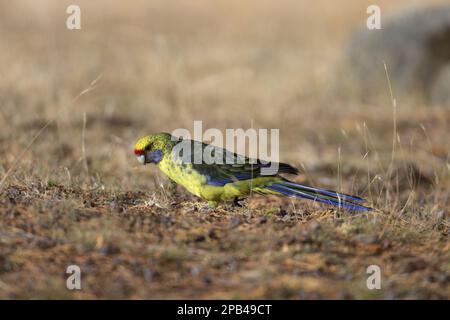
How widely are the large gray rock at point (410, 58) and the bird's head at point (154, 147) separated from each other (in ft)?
25.0

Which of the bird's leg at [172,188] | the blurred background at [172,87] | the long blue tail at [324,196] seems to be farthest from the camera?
the blurred background at [172,87]

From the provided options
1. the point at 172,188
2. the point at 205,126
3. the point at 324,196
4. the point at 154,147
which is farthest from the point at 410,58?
the point at 154,147

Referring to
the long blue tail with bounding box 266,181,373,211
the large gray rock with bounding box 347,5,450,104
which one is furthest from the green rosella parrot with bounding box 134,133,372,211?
the large gray rock with bounding box 347,5,450,104

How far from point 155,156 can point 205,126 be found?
519cm

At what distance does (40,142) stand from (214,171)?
4.48 m

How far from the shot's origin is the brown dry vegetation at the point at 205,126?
383cm

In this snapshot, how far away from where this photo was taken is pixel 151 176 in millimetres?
7332

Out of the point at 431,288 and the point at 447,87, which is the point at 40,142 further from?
the point at 447,87

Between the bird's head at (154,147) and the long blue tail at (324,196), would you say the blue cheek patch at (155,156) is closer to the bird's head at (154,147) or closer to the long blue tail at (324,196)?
the bird's head at (154,147)

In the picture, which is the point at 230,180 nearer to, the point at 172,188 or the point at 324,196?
the point at 324,196

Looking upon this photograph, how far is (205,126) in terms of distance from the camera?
10.2 m

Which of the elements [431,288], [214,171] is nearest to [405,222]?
[431,288]

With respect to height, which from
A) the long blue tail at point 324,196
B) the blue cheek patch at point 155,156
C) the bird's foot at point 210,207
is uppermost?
the blue cheek patch at point 155,156

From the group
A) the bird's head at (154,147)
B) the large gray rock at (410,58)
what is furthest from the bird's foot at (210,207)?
the large gray rock at (410,58)
